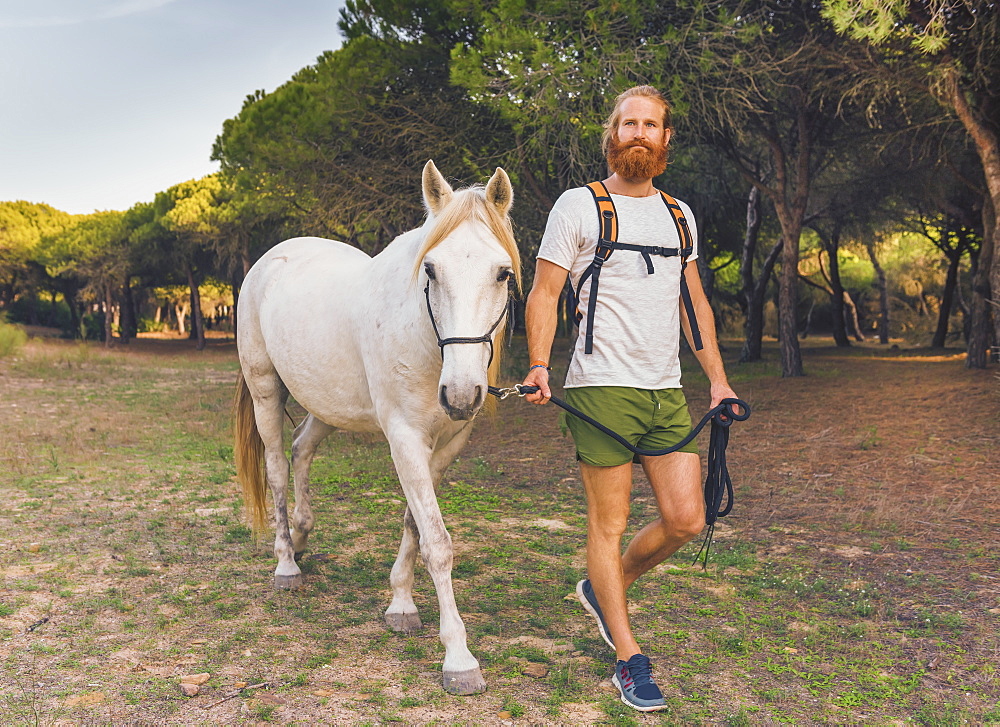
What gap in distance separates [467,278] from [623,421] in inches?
32.0

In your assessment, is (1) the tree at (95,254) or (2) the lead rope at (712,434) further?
(1) the tree at (95,254)

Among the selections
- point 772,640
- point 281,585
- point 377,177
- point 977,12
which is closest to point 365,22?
point 377,177

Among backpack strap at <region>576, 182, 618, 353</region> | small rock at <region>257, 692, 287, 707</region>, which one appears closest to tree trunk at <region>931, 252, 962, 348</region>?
backpack strap at <region>576, 182, 618, 353</region>

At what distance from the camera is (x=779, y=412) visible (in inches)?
436

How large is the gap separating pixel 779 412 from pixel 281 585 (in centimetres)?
849

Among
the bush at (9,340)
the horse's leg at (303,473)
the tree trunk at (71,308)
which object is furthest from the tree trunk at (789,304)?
the tree trunk at (71,308)

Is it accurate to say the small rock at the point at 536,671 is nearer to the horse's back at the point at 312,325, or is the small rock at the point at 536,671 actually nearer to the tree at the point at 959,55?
the horse's back at the point at 312,325

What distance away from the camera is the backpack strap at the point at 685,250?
3.15m

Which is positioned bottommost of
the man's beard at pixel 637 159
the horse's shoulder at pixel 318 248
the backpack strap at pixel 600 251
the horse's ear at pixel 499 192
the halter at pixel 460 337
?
the halter at pixel 460 337

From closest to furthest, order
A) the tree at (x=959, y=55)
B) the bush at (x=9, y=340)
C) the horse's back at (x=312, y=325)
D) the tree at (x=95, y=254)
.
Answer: the horse's back at (x=312, y=325), the tree at (x=959, y=55), the bush at (x=9, y=340), the tree at (x=95, y=254)

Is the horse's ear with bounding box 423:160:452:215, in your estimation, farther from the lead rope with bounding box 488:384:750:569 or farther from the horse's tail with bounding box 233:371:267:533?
the horse's tail with bounding box 233:371:267:533

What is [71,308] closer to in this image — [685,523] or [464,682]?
[464,682]

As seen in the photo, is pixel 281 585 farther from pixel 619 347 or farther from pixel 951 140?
pixel 951 140

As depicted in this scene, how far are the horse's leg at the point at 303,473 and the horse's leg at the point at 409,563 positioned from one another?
1030 mm
